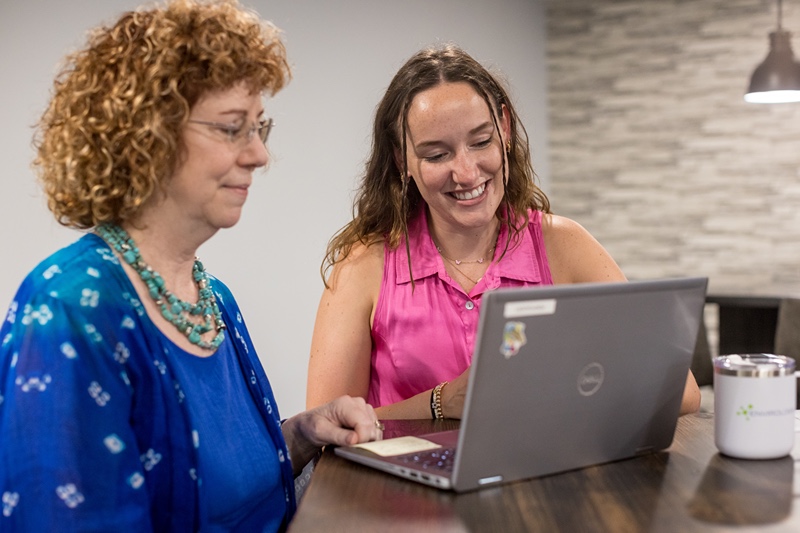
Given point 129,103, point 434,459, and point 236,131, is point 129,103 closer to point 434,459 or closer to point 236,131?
point 236,131

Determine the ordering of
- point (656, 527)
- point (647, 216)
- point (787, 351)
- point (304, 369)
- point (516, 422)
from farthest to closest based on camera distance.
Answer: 1. point (647, 216)
2. point (304, 369)
3. point (787, 351)
4. point (516, 422)
5. point (656, 527)

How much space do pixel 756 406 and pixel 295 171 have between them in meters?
3.81

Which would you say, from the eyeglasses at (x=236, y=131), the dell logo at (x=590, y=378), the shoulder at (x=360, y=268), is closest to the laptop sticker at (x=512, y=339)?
the dell logo at (x=590, y=378)

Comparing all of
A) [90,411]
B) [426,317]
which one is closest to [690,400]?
[426,317]

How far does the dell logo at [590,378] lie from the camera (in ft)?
4.20

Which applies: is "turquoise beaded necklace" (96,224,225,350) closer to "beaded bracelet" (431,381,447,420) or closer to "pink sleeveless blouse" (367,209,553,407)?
"beaded bracelet" (431,381,447,420)

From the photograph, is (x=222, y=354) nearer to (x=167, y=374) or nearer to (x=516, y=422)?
(x=167, y=374)

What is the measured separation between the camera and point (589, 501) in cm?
122

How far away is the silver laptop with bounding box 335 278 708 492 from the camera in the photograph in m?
1.20

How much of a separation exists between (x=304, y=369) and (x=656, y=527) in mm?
3941

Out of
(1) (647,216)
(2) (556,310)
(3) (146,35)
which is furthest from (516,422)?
(1) (647,216)

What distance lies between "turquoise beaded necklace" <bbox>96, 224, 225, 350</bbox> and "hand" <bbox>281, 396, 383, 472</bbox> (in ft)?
0.71

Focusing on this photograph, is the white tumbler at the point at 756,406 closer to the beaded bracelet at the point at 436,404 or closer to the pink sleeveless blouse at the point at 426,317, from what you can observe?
the beaded bracelet at the point at 436,404

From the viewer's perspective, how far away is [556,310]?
1.20 m
